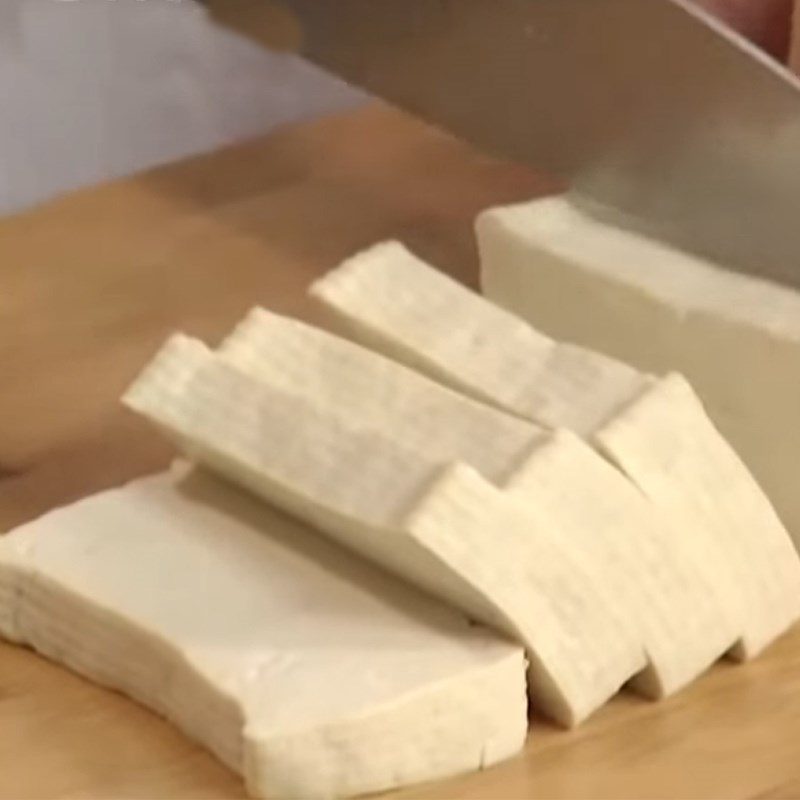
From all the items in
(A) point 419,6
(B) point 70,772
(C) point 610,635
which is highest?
→ (A) point 419,6

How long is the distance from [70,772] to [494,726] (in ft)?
0.82

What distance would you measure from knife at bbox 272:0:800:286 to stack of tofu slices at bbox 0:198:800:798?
2.1 inches

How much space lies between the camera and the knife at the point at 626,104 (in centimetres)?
125

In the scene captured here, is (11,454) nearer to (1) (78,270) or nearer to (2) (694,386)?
(1) (78,270)

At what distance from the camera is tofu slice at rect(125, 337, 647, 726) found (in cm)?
105

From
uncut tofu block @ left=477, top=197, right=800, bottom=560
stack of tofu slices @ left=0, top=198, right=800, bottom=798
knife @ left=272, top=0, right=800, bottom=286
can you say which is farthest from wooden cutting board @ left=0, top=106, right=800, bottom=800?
knife @ left=272, top=0, right=800, bottom=286

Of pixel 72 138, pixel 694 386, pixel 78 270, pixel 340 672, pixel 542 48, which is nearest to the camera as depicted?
pixel 340 672

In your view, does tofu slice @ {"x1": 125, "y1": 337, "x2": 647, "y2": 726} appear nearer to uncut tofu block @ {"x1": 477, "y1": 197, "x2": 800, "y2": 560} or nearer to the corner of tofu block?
the corner of tofu block

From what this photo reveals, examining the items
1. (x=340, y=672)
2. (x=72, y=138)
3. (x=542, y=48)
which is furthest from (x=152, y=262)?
(x=340, y=672)

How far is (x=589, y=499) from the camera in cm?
110

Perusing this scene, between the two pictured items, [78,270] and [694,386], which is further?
[78,270]

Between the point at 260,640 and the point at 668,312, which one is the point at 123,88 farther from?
the point at 260,640

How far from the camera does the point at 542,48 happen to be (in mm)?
1361

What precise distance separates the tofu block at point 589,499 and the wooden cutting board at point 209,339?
4 cm
